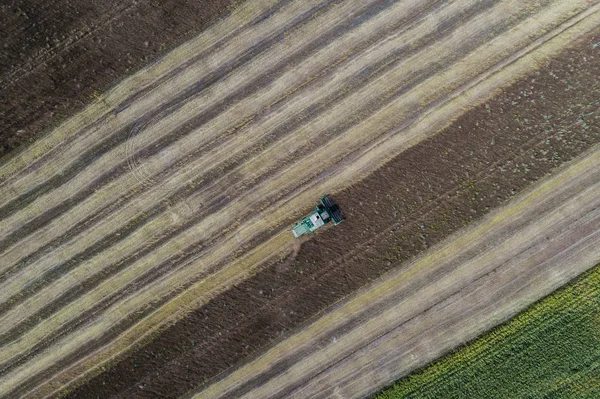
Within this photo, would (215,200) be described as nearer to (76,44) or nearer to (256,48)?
(256,48)

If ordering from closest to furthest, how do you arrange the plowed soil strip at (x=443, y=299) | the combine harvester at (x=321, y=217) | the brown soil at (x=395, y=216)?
1. the combine harvester at (x=321, y=217)
2. the brown soil at (x=395, y=216)
3. the plowed soil strip at (x=443, y=299)

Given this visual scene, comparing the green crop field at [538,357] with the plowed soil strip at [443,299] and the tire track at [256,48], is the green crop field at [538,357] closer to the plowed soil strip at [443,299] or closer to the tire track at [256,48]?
the plowed soil strip at [443,299]

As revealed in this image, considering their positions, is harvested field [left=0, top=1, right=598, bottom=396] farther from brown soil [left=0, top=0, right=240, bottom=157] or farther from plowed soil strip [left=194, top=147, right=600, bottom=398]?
plowed soil strip [left=194, top=147, right=600, bottom=398]

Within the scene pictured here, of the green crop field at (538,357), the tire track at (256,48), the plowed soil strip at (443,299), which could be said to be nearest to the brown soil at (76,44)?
the tire track at (256,48)

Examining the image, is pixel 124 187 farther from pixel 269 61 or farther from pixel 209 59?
pixel 269 61

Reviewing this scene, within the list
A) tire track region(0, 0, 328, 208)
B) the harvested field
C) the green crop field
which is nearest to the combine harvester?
the harvested field

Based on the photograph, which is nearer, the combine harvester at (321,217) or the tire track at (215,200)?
the combine harvester at (321,217)

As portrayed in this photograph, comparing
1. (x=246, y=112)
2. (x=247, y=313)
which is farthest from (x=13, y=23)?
(x=247, y=313)
